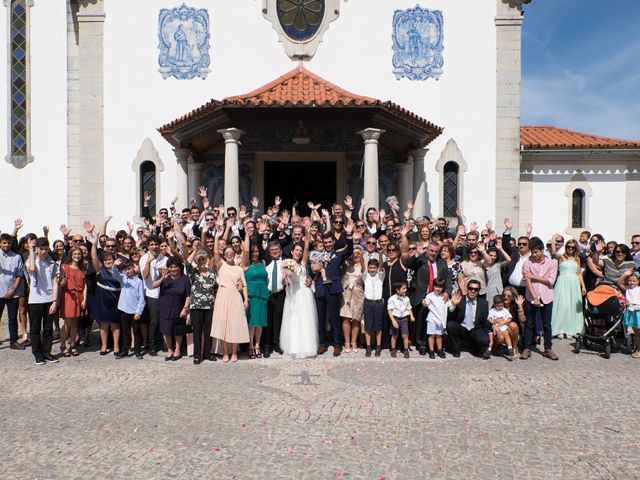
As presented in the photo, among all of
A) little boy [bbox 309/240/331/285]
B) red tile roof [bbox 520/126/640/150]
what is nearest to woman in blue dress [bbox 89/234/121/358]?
little boy [bbox 309/240/331/285]

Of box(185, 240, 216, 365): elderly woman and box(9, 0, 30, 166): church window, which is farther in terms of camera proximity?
box(9, 0, 30, 166): church window

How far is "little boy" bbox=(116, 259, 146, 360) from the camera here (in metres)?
7.38

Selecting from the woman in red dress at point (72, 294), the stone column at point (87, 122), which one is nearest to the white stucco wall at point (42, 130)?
the stone column at point (87, 122)

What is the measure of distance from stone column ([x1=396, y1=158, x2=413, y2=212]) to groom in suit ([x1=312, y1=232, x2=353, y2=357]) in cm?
579

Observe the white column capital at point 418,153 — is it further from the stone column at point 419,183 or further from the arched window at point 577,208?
the arched window at point 577,208

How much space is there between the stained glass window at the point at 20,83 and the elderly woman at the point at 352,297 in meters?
10.2

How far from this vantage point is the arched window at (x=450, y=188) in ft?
43.5

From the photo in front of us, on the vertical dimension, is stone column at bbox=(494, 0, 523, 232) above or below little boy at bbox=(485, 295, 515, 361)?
above

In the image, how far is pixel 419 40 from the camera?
12.9 meters

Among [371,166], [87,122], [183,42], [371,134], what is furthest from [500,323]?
[87,122]

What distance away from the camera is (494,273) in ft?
26.0

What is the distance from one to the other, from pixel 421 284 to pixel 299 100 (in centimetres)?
474

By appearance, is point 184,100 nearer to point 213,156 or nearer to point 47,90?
point 213,156

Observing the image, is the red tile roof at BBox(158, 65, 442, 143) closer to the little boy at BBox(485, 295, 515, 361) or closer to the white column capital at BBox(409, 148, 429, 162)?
the white column capital at BBox(409, 148, 429, 162)
